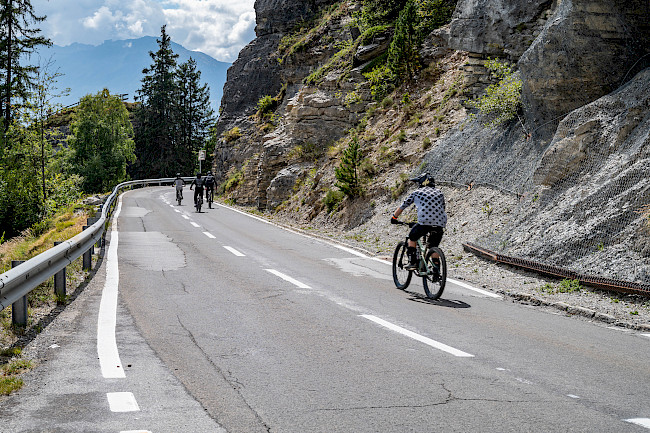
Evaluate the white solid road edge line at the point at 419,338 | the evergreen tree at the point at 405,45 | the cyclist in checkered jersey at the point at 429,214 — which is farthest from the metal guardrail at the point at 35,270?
the evergreen tree at the point at 405,45

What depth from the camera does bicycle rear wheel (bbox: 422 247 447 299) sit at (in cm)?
878

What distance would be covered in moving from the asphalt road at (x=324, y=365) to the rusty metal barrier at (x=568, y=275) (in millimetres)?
1191

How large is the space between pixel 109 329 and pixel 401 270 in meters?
5.20

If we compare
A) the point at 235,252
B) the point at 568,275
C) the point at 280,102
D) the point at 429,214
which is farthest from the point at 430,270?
the point at 280,102

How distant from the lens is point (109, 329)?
652cm

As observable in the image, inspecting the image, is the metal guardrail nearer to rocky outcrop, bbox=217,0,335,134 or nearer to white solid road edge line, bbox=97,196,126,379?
white solid road edge line, bbox=97,196,126,379

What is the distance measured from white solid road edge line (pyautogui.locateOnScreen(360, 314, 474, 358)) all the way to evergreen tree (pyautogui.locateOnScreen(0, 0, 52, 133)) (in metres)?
35.5

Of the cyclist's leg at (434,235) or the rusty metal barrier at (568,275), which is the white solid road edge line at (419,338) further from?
the rusty metal barrier at (568,275)

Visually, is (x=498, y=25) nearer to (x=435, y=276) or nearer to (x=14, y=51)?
(x=435, y=276)

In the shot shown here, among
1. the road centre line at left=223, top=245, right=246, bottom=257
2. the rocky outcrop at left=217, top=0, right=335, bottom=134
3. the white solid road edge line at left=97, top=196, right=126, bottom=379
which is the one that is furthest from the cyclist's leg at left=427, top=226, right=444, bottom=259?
the rocky outcrop at left=217, top=0, right=335, bottom=134

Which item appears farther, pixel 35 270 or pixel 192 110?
pixel 192 110

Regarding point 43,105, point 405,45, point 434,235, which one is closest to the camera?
point 434,235

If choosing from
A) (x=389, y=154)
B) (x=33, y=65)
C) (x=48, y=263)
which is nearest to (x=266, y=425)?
(x=48, y=263)

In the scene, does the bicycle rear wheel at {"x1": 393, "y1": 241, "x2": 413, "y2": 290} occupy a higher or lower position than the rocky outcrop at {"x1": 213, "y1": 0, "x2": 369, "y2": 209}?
lower
